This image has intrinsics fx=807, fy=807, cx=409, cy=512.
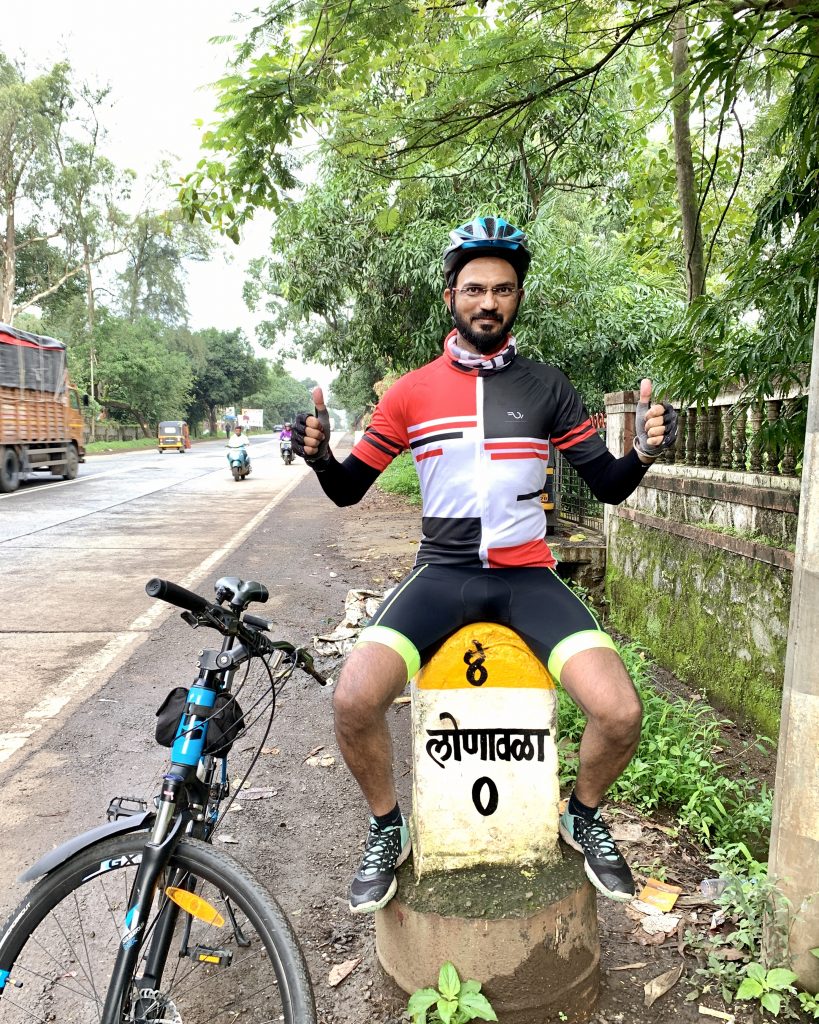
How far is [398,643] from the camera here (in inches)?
93.8

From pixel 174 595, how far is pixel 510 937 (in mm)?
1330

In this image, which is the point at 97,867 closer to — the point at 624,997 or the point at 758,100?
the point at 624,997

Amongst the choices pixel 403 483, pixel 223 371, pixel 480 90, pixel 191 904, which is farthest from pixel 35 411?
pixel 223 371

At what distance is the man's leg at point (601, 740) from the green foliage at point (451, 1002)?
0.45 metres

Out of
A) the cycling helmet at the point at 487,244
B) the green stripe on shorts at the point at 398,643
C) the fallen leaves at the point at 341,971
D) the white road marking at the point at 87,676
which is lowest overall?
the fallen leaves at the point at 341,971

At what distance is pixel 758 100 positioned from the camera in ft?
18.2

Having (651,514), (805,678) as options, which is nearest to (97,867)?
(805,678)

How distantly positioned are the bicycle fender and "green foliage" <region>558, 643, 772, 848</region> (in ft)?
7.46

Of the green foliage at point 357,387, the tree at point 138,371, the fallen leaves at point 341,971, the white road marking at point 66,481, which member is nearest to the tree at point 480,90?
the fallen leaves at point 341,971

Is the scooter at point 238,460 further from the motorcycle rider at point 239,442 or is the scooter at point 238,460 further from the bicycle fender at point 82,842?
the bicycle fender at point 82,842

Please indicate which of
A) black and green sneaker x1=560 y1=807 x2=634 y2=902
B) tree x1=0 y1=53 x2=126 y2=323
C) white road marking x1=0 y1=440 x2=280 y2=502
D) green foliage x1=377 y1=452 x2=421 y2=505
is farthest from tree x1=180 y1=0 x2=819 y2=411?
tree x1=0 y1=53 x2=126 y2=323

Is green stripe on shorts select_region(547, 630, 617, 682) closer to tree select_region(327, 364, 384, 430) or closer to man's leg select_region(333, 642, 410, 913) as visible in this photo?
man's leg select_region(333, 642, 410, 913)

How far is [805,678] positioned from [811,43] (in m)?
2.53

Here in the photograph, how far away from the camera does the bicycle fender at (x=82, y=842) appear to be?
1951mm
